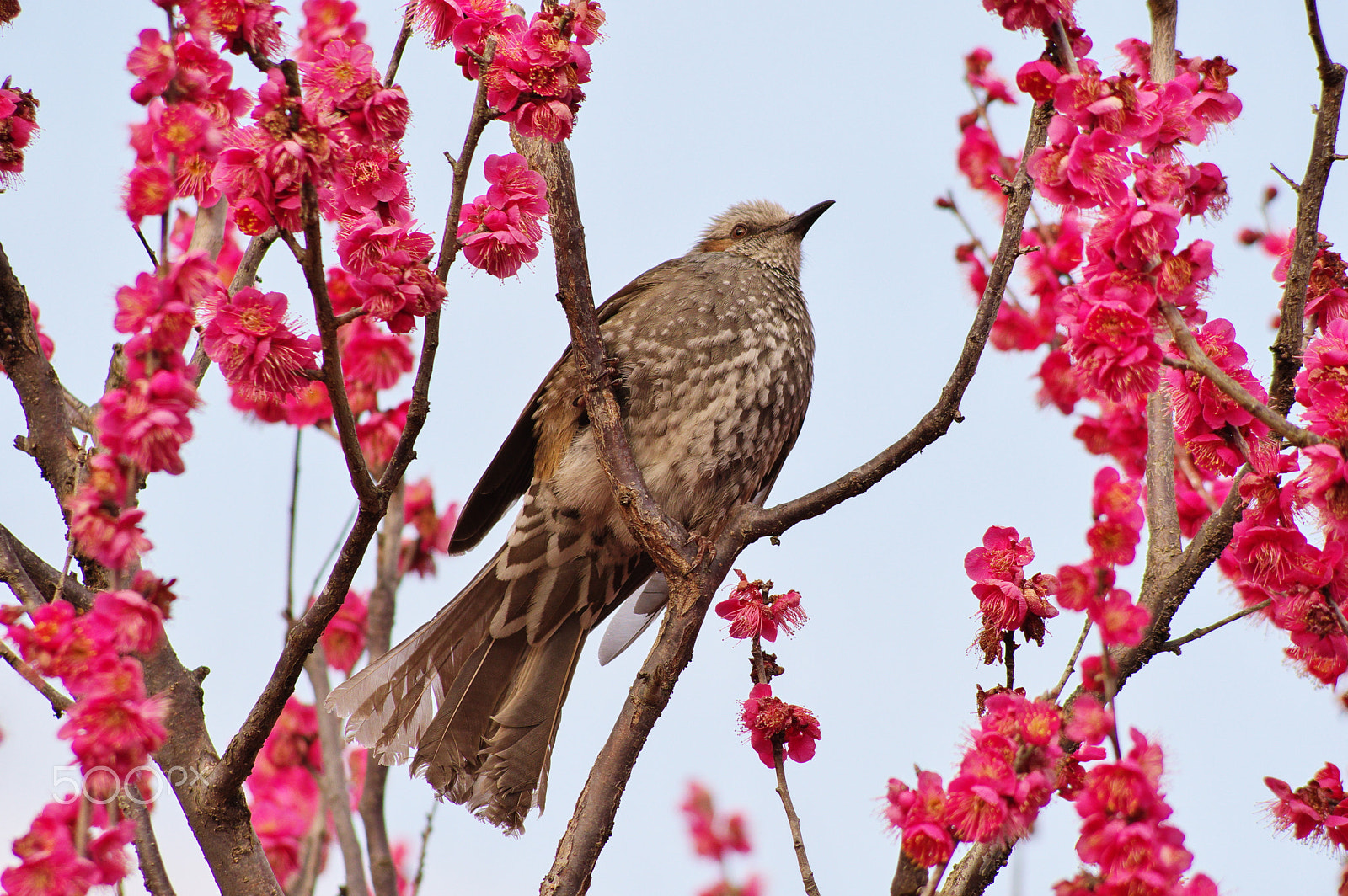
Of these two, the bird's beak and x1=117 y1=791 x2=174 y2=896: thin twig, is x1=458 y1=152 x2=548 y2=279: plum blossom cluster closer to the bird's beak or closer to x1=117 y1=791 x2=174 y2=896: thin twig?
x1=117 y1=791 x2=174 y2=896: thin twig

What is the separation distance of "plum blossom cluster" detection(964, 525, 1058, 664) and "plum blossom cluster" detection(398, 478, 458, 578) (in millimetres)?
2803

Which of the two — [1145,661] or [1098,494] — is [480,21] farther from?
[1145,661]

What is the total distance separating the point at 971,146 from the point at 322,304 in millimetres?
2989

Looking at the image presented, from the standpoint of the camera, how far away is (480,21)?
223cm

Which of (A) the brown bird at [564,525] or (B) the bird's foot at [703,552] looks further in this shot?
(A) the brown bird at [564,525]

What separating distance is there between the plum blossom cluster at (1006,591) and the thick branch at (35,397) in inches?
78.4

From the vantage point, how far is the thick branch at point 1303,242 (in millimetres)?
2170

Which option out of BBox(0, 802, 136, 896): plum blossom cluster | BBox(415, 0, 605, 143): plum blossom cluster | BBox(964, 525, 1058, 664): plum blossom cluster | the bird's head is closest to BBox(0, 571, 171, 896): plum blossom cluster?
BBox(0, 802, 136, 896): plum blossom cluster

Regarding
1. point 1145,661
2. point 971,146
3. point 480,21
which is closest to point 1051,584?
point 1145,661

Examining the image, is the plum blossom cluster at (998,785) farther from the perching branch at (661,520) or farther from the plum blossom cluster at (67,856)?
the plum blossom cluster at (67,856)

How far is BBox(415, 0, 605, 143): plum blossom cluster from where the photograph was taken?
2.17m

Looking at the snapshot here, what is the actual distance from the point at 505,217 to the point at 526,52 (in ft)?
1.04

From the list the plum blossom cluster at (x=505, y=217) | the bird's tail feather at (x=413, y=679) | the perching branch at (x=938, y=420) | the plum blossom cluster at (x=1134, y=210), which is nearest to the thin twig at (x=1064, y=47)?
the plum blossom cluster at (x=1134, y=210)

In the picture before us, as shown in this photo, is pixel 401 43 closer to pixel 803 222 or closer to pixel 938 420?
pixel 938 420
